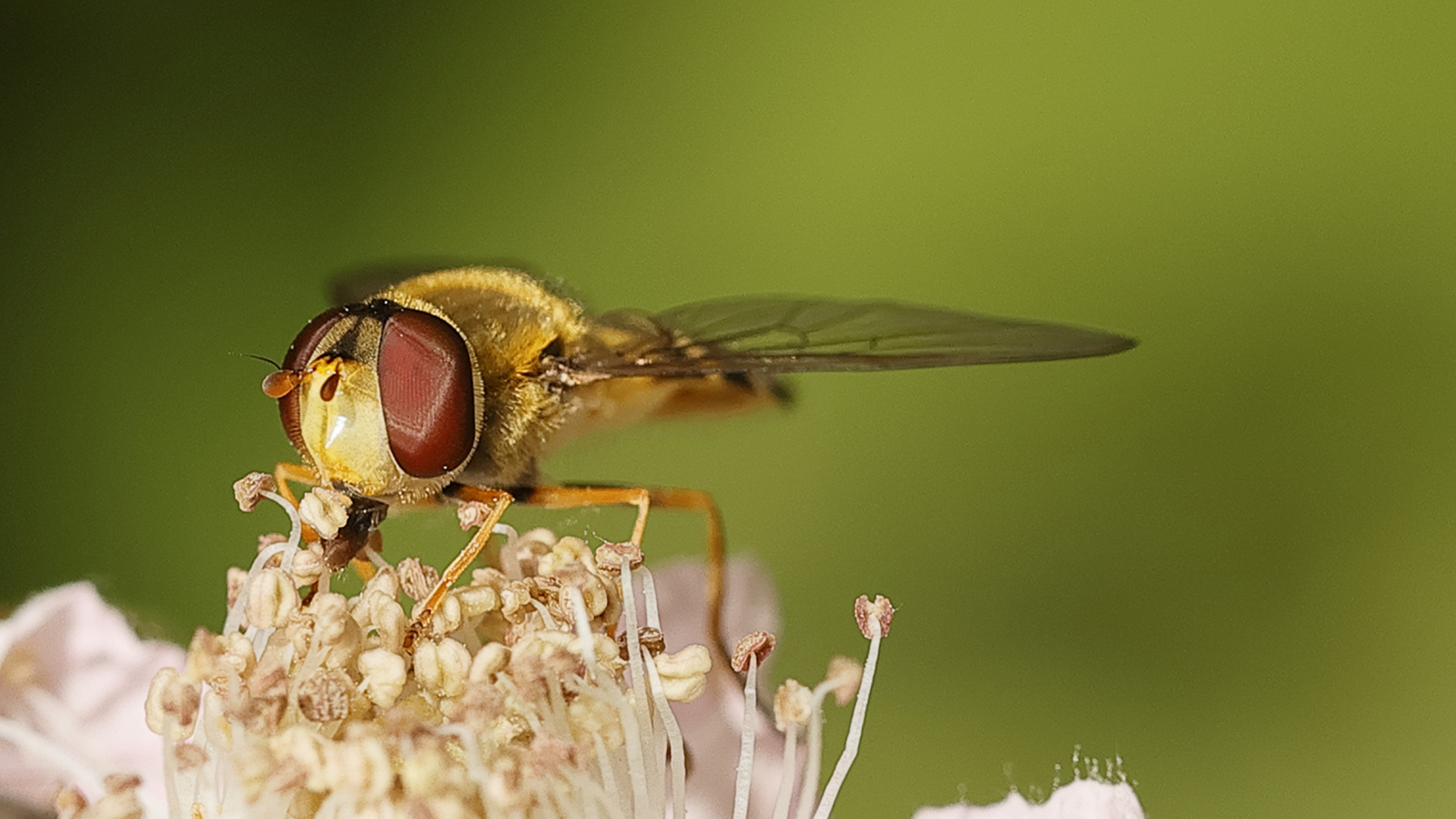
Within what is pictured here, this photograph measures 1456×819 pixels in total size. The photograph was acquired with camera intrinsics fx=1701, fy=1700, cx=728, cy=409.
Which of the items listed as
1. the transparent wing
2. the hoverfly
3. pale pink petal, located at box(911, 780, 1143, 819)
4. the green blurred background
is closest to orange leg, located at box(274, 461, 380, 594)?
the hoverfly

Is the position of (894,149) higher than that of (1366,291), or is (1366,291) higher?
(894,149)

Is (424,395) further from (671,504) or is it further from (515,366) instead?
(671,504)

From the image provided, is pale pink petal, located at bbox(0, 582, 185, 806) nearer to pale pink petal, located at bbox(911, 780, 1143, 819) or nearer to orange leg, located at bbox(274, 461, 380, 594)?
orange leg, located at bbox(274, 461, 380, 594)

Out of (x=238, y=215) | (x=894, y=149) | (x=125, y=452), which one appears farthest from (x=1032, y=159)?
(x=125, y=452)

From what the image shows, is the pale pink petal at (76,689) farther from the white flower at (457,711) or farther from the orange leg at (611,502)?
the orange leg at (611,502)

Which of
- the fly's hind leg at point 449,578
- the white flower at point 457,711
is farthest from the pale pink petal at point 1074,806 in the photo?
the fly's hind leg at point 449,578

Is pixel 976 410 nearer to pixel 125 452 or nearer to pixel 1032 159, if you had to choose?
pixel 1032 159
